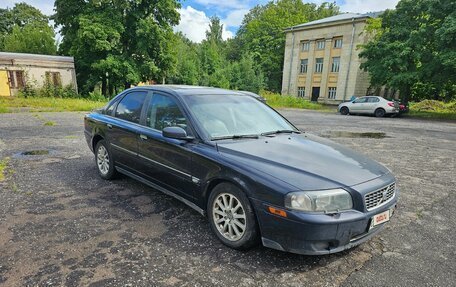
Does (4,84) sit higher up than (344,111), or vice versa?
(4,84)

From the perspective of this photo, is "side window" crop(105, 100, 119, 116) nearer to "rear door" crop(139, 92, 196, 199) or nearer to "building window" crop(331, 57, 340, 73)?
"rear door" crop(139, 92, 196, 199)

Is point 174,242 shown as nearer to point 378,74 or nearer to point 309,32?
point 378,74

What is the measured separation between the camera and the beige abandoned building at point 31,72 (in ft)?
78.3

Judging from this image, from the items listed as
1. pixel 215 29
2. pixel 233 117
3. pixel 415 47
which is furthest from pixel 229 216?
pixel 215 29

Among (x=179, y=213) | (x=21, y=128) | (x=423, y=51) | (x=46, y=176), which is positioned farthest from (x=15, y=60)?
(x=423, y=51)

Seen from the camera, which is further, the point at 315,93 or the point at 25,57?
the point at 315,93

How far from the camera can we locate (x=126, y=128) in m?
4.36

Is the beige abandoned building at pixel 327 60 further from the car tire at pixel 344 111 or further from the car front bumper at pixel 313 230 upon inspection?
the car front bumper at pixel 313 230

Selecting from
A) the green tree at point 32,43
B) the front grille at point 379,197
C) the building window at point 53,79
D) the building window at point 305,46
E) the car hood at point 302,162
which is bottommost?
the front grille at point 379,197

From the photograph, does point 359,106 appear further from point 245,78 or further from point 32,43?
point 32,43

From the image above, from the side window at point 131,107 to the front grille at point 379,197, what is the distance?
3.14 meters

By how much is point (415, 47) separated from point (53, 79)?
2860 cm

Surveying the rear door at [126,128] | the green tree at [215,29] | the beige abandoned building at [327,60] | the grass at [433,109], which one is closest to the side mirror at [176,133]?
the rear door at [126,128]

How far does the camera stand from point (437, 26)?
19.5m
